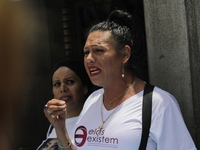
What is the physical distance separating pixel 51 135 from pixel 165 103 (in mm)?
1385

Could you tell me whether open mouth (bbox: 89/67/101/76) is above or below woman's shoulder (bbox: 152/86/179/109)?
above

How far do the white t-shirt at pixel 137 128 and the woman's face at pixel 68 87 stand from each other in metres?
0.82

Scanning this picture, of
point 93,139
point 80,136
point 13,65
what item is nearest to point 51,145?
point 80,136

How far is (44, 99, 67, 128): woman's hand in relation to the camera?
7.89 ft

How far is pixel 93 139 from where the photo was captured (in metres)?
2.33

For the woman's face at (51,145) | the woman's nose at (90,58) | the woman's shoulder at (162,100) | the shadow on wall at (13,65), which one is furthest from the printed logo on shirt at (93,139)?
the shadow on wall at (13,65)

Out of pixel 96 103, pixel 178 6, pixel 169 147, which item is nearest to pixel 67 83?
pixel 96 103

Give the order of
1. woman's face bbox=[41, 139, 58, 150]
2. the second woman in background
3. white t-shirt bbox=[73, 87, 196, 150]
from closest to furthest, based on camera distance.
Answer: white t-shirt bbox=[73, 87, 196, 150]
woman's face bbox=[41, 139, 58, 150]
the second woman in background

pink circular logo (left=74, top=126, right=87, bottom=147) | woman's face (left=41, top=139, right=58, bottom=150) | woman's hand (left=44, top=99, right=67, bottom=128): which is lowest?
A: woman's face (left=41, top=139, right=58, bottom=150)

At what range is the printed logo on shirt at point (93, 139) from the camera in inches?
87.0

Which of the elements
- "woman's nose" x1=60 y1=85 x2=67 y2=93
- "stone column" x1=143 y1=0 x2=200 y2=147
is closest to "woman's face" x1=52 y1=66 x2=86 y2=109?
"woman's nose" x1=60 y1=85 x2=67 y2=93

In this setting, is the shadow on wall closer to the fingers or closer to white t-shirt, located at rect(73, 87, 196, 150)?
the fingers

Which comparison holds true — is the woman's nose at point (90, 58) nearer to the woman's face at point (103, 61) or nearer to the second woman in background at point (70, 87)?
the woman's face at point (103, 61)

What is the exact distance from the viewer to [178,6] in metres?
2.77
